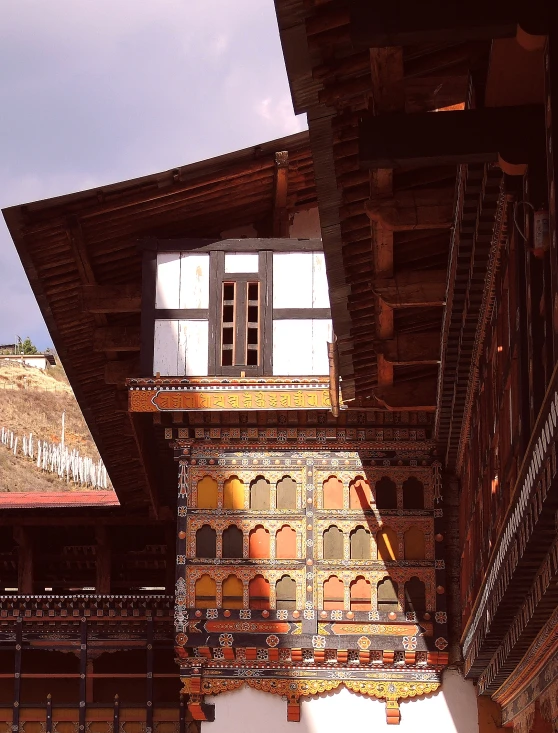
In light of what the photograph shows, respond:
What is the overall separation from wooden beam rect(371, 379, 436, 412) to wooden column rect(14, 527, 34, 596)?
797 centimetres

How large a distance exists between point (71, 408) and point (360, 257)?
66485 mm

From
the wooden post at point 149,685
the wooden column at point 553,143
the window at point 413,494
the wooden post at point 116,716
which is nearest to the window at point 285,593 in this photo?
the window at point 413,494

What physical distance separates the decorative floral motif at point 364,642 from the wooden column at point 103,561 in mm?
5911

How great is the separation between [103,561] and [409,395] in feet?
25.5

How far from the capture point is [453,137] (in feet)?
23.2

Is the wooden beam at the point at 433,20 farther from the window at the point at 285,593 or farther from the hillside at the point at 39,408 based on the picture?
the hillside at the point at 39,408

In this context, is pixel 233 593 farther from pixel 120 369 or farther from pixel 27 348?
pixel 27 348

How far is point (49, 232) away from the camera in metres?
15.2

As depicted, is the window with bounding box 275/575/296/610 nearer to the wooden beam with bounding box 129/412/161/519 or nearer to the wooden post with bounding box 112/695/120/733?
the wooden beam with bounding box 129/412/161/519

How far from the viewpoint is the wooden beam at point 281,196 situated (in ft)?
50.8

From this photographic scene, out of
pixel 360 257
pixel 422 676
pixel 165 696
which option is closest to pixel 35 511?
pixel 165 696

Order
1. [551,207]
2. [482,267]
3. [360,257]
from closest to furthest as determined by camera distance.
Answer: [551,207], [482,267], [360,257]

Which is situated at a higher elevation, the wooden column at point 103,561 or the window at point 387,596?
the wooden column at point 103,561

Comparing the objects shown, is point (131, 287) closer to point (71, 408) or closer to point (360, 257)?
point (360, 257)
